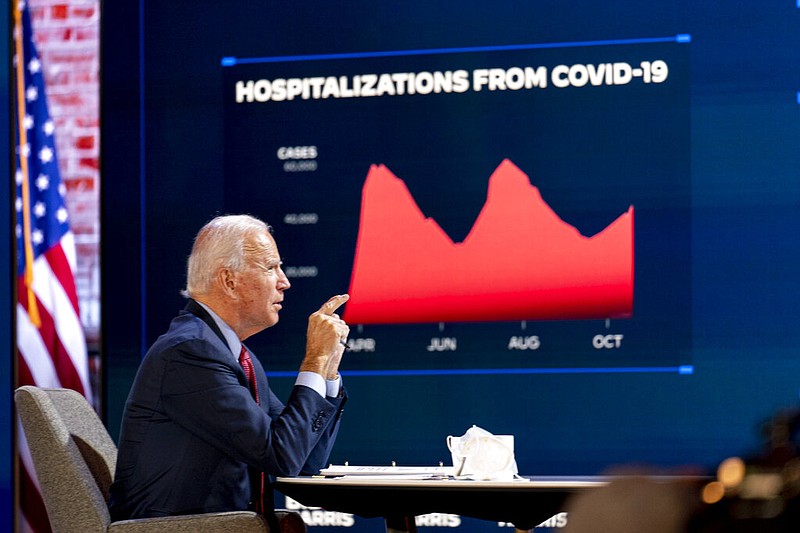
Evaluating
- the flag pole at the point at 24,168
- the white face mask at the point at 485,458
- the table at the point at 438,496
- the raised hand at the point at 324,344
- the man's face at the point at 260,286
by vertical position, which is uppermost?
the flag pole at the point at 24,168

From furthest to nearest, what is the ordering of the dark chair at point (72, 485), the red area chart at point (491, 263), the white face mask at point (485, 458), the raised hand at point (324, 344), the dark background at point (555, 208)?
the red area chart at point (491, 263) → the dark background at point (555, 208) → the raised hand at point (324, 344) → the white face mask at point (485, 458) → the dark chair at point (72, 485)

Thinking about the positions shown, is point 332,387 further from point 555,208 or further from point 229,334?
point 555,208

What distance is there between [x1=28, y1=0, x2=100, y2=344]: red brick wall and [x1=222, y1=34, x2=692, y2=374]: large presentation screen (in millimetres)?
631

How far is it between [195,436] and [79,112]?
7.80 ft

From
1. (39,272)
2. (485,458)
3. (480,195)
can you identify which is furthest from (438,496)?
(39,272)

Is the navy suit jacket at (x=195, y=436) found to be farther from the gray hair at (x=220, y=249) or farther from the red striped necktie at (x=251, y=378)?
the gray hair at (x=220, y=249)

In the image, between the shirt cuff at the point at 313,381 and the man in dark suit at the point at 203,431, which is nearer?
the man in dark suit at the point at 203,431

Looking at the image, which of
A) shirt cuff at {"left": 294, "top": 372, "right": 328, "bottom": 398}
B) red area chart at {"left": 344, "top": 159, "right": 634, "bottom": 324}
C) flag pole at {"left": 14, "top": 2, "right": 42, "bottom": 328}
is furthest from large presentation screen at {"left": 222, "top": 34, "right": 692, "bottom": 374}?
shirt cuff at {"left": 294, "top": 372, "right": 328, "bottom": 398}

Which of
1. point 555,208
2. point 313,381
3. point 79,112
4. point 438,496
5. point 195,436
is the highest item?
point 79,112

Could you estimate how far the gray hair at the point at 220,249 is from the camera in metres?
3.04

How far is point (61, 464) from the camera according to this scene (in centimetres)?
271

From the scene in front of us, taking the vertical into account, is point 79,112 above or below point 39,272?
above

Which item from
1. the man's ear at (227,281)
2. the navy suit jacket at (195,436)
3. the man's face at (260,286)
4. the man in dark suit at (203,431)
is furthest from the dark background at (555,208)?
the navy suit jacket at (195,436)

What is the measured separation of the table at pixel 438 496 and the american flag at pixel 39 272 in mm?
2085
